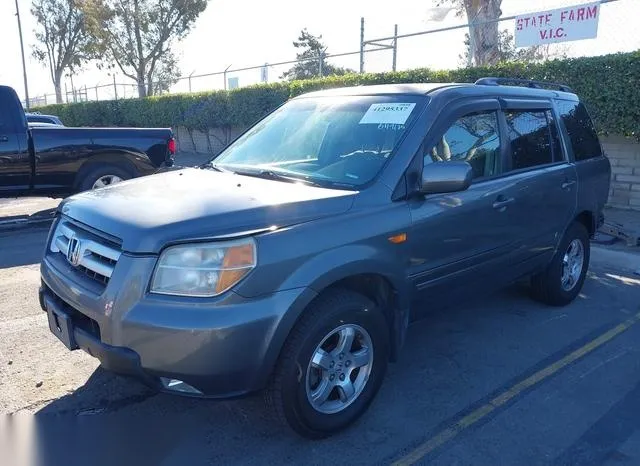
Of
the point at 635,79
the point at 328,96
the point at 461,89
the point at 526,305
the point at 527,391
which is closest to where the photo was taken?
the point at 527,391

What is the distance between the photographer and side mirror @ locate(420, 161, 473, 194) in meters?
3.33

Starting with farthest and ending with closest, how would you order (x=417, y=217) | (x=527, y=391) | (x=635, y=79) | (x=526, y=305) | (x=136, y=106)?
1. (x=136, y=106)
2. (x=635, y=79)
3. (x=526, y=305)
4. (x=527, y=391)
5. (x=417, y=217)

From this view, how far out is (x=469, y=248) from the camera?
3848 mm

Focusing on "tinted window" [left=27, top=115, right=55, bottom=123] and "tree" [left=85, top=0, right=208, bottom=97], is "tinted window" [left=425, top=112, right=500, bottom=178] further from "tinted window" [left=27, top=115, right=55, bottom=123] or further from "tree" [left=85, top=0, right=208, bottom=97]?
"tree" [left=85, top=0, right=208, bottom=97]

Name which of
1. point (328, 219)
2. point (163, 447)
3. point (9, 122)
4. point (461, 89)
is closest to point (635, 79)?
point (461, 89)

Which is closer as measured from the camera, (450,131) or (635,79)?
(450,131)

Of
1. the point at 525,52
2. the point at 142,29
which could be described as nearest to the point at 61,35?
the point at 142,29

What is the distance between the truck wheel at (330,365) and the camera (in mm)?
2869

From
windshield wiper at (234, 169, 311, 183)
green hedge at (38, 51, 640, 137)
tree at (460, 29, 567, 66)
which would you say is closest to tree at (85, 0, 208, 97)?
green hedge at (38, 51, 640, 137)

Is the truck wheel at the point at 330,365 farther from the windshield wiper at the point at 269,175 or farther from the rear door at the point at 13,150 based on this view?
the rear door at the point at 13,150

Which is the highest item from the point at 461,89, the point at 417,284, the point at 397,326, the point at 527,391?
the point at 461,89

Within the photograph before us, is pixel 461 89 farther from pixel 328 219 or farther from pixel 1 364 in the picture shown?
pixel 1 364

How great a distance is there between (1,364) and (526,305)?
14.2 ft

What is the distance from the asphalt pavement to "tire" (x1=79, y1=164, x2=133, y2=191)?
434 centimetres
